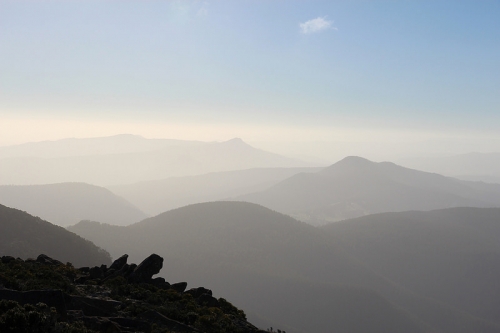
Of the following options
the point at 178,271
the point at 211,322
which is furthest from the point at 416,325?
the point at 211,322

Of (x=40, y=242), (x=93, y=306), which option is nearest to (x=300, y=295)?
(x=40, y=242)

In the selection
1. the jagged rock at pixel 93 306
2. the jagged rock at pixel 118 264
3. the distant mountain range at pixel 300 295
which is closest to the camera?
the jagged rock at pixel 93 306

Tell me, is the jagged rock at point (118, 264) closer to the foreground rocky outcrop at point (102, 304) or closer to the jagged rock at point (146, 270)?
the foreground rocky outcrop at point (102, 304)

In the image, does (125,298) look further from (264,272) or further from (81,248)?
(264,272)

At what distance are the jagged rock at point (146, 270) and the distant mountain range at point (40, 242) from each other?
254 feet

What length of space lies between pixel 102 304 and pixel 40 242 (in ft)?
319

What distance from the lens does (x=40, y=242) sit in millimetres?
104438

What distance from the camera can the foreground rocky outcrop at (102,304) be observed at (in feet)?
52.4

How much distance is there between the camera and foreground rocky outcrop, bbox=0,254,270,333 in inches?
629

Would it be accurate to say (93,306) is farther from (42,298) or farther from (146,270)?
(146,270)

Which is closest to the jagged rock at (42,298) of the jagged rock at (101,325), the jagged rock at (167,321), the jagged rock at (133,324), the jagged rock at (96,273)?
the jagged rock at (101,325)

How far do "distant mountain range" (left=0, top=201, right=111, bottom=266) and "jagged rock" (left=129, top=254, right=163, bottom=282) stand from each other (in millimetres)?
77277

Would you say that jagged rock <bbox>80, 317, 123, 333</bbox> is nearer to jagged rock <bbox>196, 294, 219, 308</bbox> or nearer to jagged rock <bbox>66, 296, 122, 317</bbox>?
jagged rock <bbox>66, 296, 122, 317</bbox>

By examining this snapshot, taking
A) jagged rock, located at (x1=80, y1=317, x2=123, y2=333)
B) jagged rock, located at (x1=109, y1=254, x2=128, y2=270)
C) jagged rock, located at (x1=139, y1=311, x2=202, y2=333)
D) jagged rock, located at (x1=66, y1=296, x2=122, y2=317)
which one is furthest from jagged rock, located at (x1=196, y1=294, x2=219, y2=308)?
jagged rock, located at (x1=80, y1=317, x2=123, y2=333)
